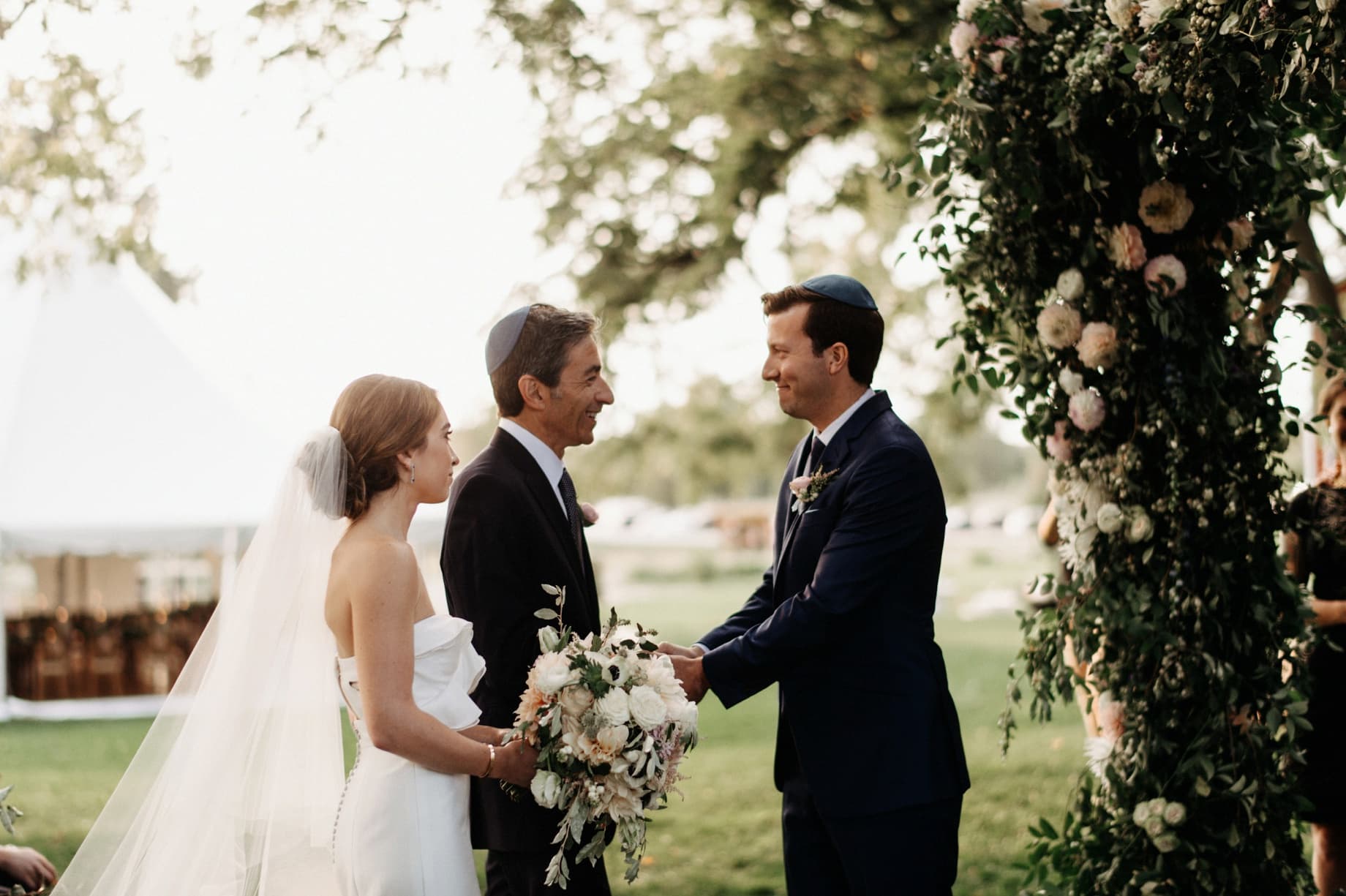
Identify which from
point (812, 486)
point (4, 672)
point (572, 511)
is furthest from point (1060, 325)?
point (4, 672)

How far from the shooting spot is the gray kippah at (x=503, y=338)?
3469 millimetres

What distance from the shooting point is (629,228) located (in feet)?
35.5

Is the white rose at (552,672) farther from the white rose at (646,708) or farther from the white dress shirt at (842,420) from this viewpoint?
the white dress shirt at (842,420)

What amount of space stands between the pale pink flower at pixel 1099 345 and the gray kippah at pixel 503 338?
1835 mm

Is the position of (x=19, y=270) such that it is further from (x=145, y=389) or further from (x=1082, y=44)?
(x=1082, y=44)

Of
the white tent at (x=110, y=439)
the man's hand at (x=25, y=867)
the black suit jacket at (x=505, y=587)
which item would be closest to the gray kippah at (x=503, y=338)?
the black suit jacket at (x=505, y=587)

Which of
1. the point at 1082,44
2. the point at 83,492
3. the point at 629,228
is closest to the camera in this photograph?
the point at 1082,44

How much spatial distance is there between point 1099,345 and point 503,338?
→ 193 centimetres

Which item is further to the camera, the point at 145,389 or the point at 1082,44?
the point at 145,389

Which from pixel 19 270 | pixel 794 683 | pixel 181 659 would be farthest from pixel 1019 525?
pixel 794 683

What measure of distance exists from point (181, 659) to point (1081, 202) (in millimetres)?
14315

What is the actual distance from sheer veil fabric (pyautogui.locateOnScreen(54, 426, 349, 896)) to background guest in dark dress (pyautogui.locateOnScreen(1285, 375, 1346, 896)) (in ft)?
11.0

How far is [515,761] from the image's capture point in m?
3.05

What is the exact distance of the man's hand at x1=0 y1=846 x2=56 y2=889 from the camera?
3133mm
